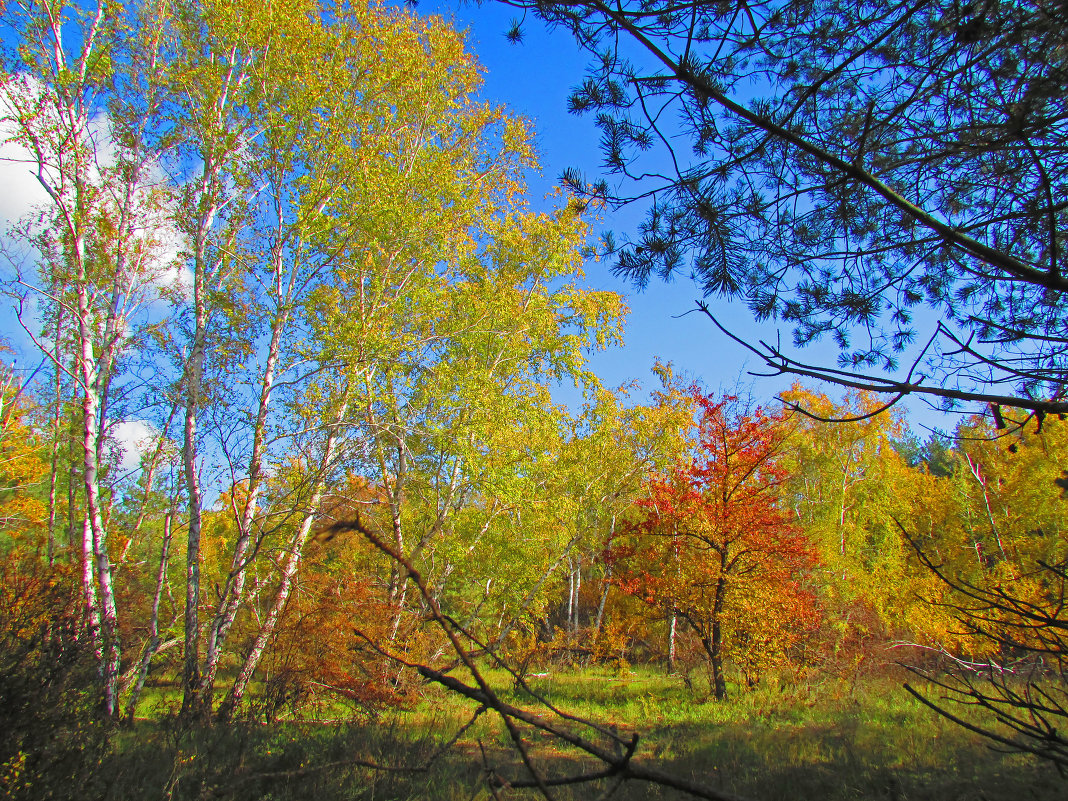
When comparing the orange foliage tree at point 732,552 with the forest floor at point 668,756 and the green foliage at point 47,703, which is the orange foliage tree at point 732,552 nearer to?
the forest floor at point 668,756

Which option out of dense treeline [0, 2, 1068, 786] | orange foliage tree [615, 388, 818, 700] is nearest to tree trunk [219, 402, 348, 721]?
dense treeline [0, 2, 1068, 786]

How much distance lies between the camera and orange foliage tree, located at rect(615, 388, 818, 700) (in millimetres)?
10195

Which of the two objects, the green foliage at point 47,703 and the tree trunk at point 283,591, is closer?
the green foliage at point 47,703

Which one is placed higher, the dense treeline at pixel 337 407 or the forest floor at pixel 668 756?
the dense treeline at pixel 337 407

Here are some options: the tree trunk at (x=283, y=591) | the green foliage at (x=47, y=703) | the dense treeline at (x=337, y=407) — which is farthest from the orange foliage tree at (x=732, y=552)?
the green foliage at (x=47, y=703)

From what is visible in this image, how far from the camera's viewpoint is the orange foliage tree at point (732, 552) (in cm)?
1020

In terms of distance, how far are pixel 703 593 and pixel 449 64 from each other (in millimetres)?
11723

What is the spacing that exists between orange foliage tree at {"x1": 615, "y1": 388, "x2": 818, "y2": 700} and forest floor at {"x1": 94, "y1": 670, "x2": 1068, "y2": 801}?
1.28 m

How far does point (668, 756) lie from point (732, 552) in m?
4.61

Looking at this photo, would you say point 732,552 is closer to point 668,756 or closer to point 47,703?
point 668,756

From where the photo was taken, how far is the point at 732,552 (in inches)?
420

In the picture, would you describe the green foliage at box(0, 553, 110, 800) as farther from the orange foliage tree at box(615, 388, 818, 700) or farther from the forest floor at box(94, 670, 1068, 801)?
the orange foliage tree at box(615, 388, 818, 700)

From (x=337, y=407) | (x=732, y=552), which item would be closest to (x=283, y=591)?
(x=337, y=407)

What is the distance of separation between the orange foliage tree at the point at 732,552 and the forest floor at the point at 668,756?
1.28 m
